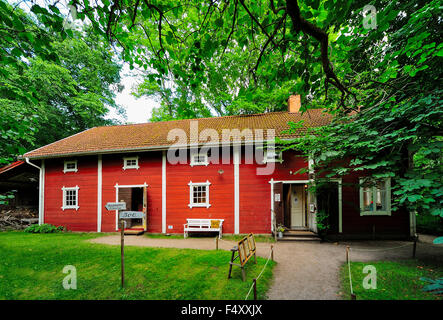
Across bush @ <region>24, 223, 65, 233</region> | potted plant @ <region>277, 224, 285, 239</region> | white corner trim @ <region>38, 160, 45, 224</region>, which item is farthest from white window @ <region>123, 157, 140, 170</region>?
potted plant @ <region>277, 224, 285, 239</region>

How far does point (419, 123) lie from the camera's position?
3814 mm

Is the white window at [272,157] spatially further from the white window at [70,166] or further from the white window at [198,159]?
the white window at [70,166]

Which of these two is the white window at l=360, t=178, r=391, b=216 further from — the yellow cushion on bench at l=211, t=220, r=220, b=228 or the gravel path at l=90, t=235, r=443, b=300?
the yellow cushion on bench at l=211, t=220, r=220, b=228

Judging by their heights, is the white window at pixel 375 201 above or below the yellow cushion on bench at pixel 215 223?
above

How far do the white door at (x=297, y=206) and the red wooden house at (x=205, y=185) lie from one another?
5cm

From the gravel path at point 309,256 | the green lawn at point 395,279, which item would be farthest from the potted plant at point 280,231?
the green lawn at point 395,279

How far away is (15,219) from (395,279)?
781 inches

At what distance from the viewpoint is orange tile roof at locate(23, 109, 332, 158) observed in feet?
35.2

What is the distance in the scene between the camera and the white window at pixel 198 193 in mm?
10234

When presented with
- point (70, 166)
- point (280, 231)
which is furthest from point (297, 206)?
point (70, 166)

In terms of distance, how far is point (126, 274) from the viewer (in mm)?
5207

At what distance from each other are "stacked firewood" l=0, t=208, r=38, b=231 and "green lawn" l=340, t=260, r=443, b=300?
57.7ft

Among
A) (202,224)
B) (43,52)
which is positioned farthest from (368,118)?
(202,224)
